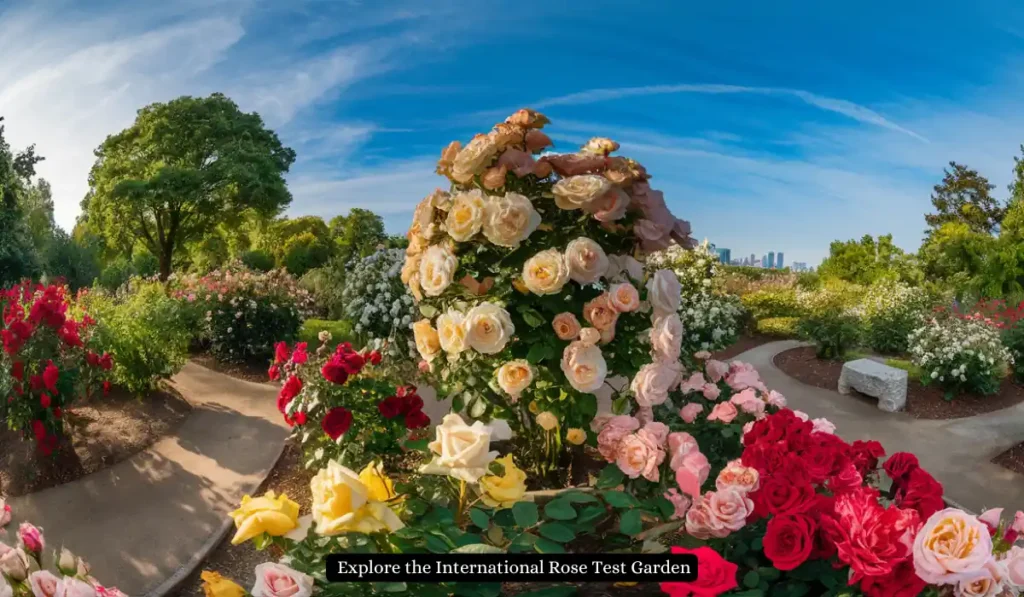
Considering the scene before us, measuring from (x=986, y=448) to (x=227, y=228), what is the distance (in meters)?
25.1

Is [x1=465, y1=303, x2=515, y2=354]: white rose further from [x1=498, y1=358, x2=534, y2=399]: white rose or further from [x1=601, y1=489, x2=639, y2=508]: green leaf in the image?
[x1=601, y1=489, x2=639, y2=508]: green leaf

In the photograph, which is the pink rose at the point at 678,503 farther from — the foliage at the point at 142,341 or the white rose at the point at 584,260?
the foliage at the point at 142,341

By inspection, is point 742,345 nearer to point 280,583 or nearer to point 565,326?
point 565,326

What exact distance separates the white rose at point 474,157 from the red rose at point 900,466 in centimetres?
209

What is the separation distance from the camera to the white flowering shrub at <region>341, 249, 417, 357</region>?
7160 mm

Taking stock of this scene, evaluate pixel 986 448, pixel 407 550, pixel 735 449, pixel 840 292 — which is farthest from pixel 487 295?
pixel 840 292

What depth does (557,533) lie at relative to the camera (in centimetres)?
188

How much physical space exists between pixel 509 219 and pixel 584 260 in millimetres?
389

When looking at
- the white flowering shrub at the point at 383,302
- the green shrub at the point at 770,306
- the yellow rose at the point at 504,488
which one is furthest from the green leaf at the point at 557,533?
the green shrub at the point at 770,306

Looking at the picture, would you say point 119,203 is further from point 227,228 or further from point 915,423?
point 915,423

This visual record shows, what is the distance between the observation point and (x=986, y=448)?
6348mm

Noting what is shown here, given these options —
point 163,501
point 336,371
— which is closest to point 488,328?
point 336,371

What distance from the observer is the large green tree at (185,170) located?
21656 mm

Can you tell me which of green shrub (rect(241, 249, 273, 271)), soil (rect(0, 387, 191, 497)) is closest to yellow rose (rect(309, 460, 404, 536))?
soil (rect(0, 387, 191, 497))
